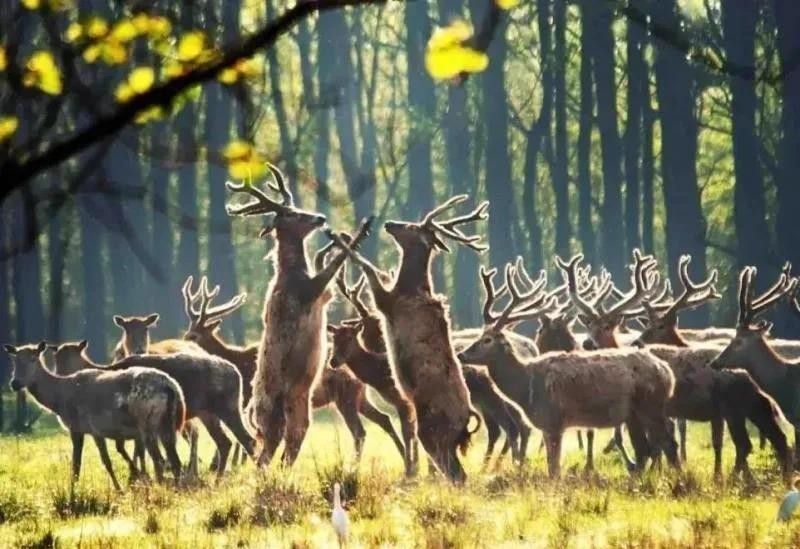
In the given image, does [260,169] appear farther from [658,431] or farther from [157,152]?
[658,431]

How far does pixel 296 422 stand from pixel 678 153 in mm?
20907

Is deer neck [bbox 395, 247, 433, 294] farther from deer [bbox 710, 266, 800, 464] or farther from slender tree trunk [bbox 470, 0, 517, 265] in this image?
slender tree trunk [bbox 470, 0, 517, 265]

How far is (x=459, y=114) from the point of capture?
3988cm

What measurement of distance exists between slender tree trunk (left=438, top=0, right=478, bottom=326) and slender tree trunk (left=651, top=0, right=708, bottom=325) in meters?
7.13

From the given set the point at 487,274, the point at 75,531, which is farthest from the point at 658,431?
the point at 75,531

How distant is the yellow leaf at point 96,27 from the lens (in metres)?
4.68

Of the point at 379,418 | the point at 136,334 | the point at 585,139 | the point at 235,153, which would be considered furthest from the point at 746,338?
the point at 585,139

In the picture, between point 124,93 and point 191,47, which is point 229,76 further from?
point 124,93

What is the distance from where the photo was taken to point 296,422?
12.5 metres

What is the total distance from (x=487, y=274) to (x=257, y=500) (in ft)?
12.7

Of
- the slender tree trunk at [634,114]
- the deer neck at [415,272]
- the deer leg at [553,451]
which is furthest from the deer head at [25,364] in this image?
the slender tree trunk at [634,114]

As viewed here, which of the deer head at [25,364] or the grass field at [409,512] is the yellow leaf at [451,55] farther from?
the deer head at [25,364]

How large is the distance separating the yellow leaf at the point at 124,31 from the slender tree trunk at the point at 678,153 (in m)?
26.0

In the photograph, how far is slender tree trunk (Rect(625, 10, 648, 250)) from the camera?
34.3 meters
